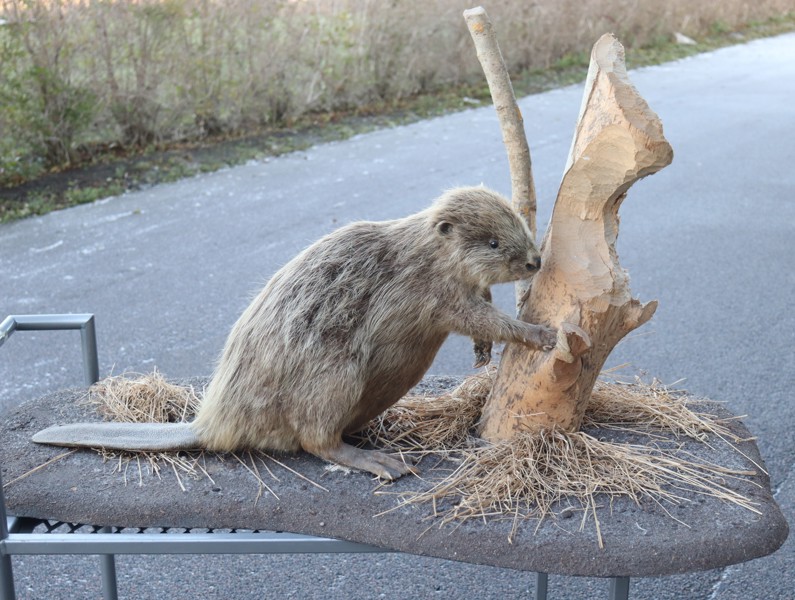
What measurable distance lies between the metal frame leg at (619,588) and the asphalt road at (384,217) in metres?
1.18

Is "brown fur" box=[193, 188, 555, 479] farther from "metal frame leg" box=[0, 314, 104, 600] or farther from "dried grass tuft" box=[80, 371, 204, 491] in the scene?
"metal frame leg" box=[0, 314, 104, 600]

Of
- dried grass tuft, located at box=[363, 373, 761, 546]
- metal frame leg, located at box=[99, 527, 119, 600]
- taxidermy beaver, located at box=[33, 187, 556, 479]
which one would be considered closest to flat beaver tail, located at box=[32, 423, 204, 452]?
taxidermy beaver, located at box=[33, 187, 556, 479]

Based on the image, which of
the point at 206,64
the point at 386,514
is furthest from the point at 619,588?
the point at 206,64

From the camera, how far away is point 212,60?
322 inches

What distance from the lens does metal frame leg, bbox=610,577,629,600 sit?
189 cm

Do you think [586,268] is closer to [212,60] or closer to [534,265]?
[534,265]

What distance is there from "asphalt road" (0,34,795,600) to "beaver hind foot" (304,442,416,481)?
109 centimetres

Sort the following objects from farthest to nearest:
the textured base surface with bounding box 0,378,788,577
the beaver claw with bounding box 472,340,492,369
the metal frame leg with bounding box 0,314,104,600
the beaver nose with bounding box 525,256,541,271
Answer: the beaver claw with bounding box 472,340,492,369 < the beaver nose with bounding box 525,256,541,271 < the metal frame leg with bounding box 0,314,104,600 < the textured base surface with bounding box 0,378,788,577

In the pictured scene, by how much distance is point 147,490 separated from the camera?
6.70ft

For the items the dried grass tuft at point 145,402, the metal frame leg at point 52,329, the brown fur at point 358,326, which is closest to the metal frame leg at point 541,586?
the brown fur at point 358,326

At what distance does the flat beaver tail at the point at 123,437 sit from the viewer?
2189mm

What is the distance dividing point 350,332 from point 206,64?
6618mm

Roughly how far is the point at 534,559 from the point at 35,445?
51.1 inches

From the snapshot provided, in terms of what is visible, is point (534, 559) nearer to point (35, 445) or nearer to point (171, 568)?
point (35, 445)
